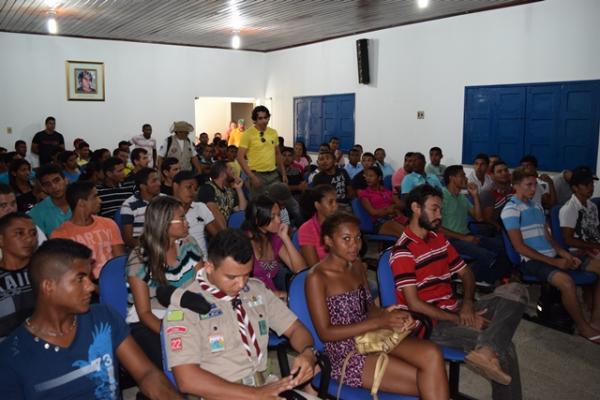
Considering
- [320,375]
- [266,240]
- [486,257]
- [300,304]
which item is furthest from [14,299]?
[486,257]

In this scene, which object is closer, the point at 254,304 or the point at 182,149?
the point at 254,304

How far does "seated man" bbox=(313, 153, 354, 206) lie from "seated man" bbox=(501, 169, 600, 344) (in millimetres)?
2244

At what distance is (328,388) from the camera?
2.27 meters

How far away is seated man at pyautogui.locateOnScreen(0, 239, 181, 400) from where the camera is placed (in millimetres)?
1632

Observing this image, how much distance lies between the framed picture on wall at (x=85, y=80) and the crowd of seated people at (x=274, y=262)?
5.64 m

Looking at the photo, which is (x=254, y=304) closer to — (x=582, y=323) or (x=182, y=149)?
(x=582, y=323)

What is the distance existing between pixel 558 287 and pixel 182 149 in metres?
5.96

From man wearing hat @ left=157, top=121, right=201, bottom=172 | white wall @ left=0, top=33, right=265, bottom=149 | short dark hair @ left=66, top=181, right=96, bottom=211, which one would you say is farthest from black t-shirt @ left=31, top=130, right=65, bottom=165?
short dark hair @ left=66, top=181, right=96, bottom=211

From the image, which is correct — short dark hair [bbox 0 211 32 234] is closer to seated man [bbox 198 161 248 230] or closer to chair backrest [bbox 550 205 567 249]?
seated man [bbox 198 161 248 230]

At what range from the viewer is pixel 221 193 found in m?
4.90

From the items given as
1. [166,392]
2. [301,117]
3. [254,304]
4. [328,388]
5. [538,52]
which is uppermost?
[538,52]

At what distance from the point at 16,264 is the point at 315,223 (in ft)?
6.04

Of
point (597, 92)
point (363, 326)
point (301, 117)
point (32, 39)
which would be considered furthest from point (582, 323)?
point (32, 39)

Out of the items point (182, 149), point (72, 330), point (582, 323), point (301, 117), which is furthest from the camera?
point (301, 117)
